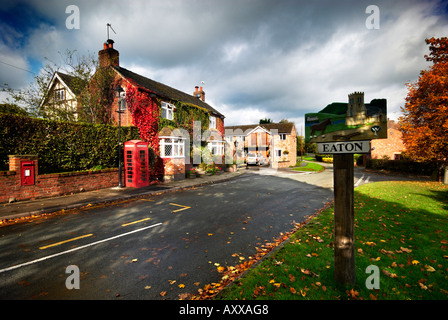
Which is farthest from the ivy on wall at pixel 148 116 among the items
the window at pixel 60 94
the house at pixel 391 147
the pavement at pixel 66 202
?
the house at pixel 391 147

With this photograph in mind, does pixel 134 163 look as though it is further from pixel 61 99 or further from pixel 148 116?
pixel 61 99

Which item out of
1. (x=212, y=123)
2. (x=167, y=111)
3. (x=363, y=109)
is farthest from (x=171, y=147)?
(x=363, y=109)

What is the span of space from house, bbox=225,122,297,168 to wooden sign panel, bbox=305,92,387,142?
3360cm

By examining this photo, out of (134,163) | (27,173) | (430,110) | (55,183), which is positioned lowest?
(55,183)

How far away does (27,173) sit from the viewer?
9.09 metres

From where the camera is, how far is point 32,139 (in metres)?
9.80

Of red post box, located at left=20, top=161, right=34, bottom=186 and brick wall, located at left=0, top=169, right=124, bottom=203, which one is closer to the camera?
brick wall, located at left=0, top=169, right=124, bottom=203

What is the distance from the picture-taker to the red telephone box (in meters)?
12.9

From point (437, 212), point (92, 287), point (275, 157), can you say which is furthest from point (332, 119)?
point (275, 157)

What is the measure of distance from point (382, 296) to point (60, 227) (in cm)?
848

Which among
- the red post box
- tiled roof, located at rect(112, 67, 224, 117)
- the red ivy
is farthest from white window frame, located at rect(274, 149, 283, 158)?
the red post box

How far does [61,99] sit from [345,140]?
80.0 ft

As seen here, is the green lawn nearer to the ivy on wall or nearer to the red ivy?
the red ivy

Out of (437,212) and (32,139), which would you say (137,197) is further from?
(437,212)
